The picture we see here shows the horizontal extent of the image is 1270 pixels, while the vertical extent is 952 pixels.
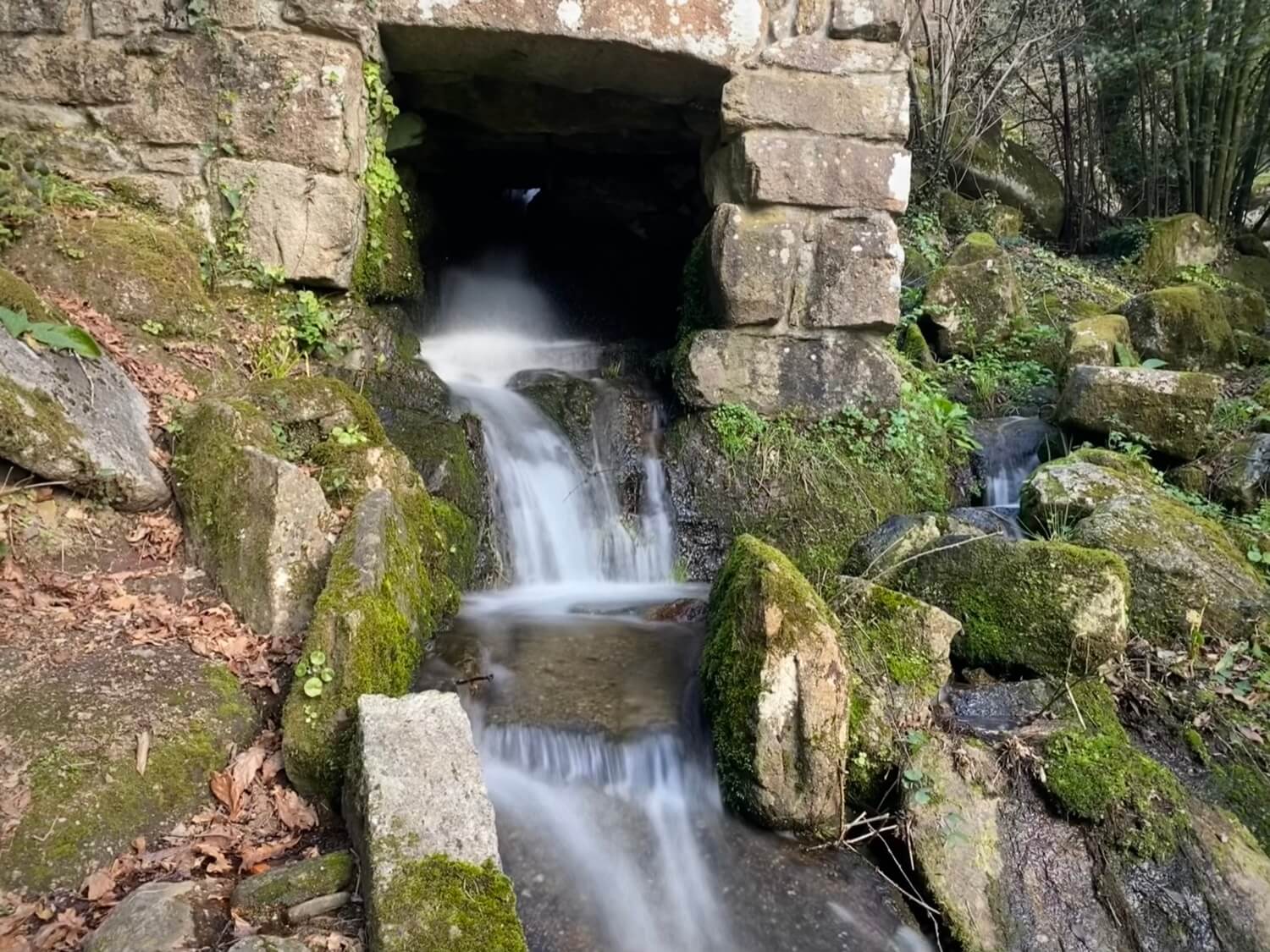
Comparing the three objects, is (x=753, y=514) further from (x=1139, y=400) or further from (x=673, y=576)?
(x=1139, y=400)

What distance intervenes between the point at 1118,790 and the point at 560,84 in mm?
4310

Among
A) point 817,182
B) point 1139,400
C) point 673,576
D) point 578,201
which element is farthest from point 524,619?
point 578,201

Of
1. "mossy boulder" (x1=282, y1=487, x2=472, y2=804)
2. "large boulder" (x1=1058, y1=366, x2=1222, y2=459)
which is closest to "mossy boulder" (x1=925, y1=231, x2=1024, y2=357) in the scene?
"large boulder" (x1=1058, y1=366, x2=1222, y2=459)

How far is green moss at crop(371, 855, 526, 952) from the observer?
5.70 feet

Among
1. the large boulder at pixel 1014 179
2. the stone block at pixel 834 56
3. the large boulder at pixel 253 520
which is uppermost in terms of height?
the large boulder at pixel 1014 179

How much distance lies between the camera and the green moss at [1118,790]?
255 centimetres

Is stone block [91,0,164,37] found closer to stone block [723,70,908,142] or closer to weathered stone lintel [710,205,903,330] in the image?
stone block [723,70,908,142]

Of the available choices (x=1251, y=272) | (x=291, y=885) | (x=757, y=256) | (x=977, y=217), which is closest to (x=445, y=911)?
(x=291, y=885)

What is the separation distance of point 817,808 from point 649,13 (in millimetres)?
3729

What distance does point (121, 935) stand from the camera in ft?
5.74

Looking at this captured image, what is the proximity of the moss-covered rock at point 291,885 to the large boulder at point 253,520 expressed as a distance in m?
0.95

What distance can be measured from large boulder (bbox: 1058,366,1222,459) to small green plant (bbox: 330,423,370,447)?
4.12m

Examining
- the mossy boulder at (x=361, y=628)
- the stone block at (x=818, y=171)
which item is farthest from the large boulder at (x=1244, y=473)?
the mossy boulder at (x=361, y=628)

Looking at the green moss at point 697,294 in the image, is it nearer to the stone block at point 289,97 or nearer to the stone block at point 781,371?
the stone block at point 781,371
